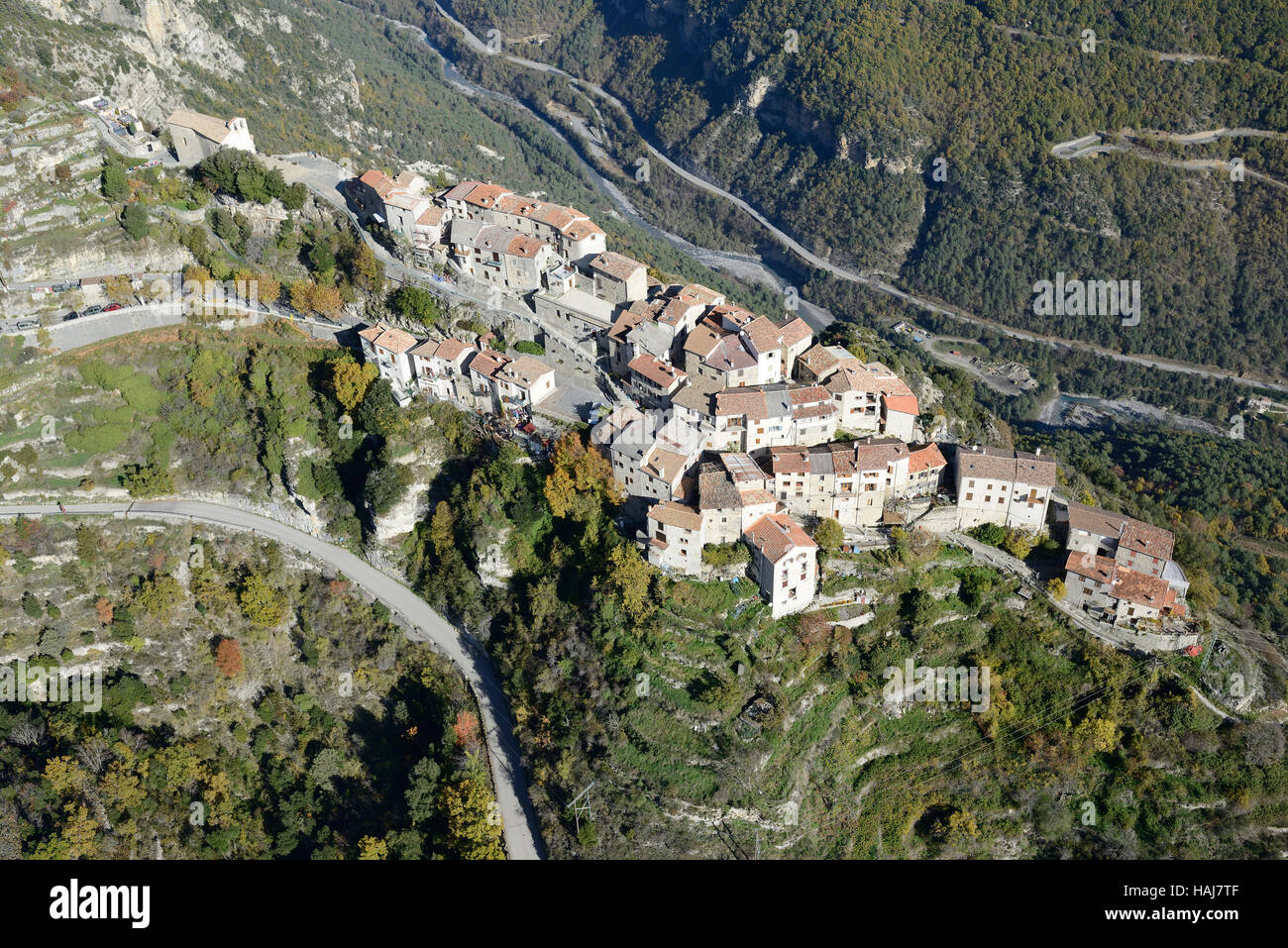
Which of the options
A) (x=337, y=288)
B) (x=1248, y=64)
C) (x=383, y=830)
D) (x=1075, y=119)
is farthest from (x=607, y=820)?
(x=1248, y=64)

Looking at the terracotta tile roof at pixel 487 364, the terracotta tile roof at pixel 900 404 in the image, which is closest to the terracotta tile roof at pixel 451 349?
the terracotta tile roof at pixel 487 364

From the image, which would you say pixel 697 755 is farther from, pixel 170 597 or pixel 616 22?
pixel 616 22

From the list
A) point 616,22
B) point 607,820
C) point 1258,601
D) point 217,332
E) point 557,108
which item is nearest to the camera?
point 607,820

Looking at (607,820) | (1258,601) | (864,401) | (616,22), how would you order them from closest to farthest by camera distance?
(607,820)
(864,401)
(1258,601)
(616,22)

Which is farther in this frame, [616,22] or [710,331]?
[616,22]

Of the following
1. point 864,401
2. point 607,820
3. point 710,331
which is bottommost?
point 607,820

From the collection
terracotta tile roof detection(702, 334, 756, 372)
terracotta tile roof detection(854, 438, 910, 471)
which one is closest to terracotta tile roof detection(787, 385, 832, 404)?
terracotta tile roof detection(702, 334, 756, 372)
